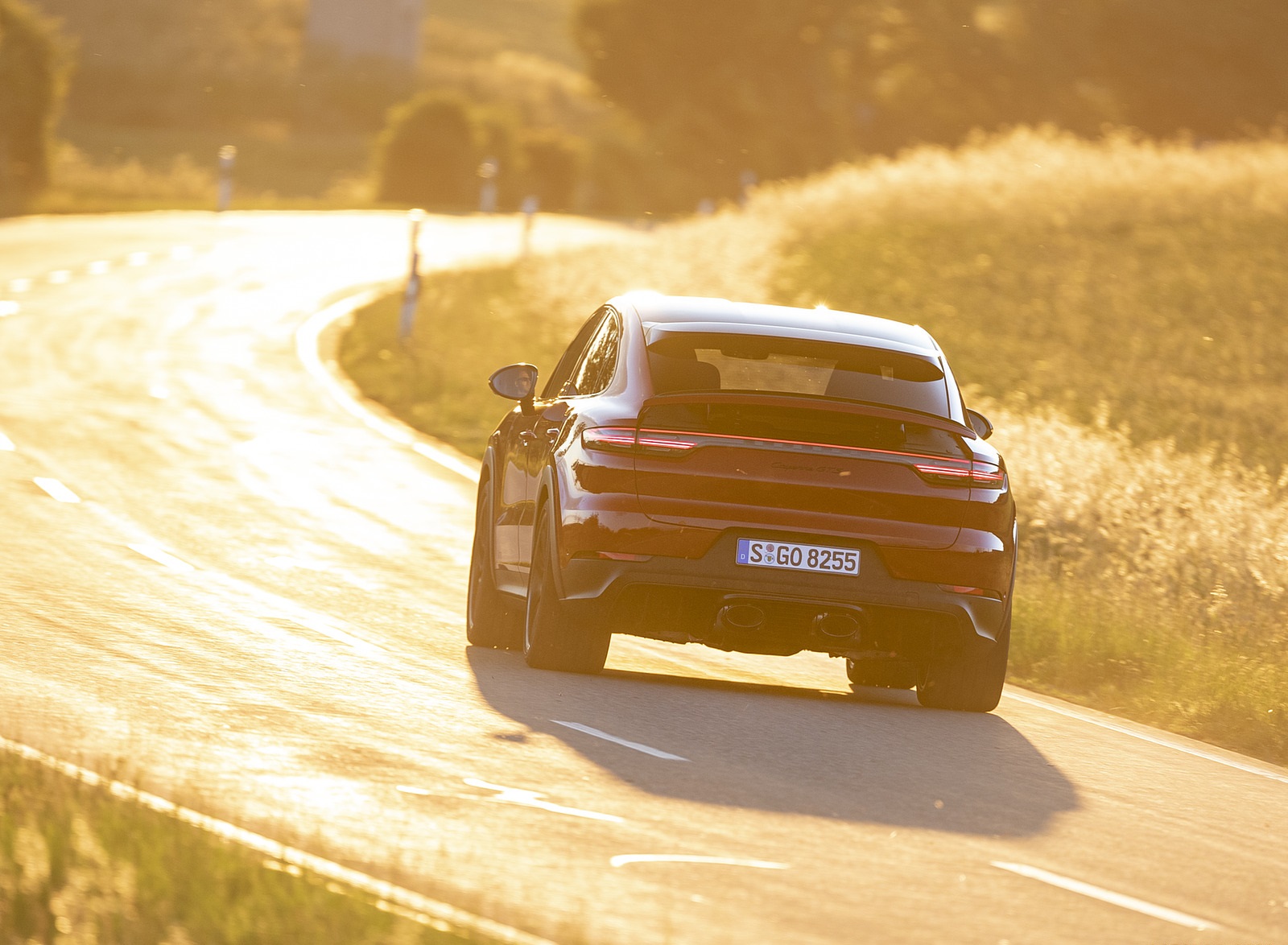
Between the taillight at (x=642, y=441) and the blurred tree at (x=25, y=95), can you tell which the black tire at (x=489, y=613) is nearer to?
the taillight at (x=642, y=441)

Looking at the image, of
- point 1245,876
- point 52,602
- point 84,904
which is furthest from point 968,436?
point 84,904

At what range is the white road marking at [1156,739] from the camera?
9.40 metres

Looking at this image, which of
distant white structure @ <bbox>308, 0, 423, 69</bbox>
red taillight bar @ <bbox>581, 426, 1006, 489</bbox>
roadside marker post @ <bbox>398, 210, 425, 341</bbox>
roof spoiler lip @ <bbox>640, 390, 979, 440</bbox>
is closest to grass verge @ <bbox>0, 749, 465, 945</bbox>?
red taillight bar @ <bbox>581, 426, 1006, 489</bbox>

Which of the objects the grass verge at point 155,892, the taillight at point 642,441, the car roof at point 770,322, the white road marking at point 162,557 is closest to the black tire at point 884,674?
the car roof at point 770,322

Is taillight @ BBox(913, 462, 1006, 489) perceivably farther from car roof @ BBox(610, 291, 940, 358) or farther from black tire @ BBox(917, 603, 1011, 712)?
car roof @ BBox(610, 291, 940, 358)

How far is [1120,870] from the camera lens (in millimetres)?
6910

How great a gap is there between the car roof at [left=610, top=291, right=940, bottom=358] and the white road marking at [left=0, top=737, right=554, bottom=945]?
369cm

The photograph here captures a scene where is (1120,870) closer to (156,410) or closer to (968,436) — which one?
(968,436)

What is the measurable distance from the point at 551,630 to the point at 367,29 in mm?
79551

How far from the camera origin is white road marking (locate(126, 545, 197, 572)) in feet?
39.4

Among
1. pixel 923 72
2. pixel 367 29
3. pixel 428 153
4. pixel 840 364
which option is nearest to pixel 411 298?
pixel 840 364

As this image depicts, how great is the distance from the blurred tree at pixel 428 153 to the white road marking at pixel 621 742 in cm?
4250

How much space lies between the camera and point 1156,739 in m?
9.97

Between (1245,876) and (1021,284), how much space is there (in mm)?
27158
